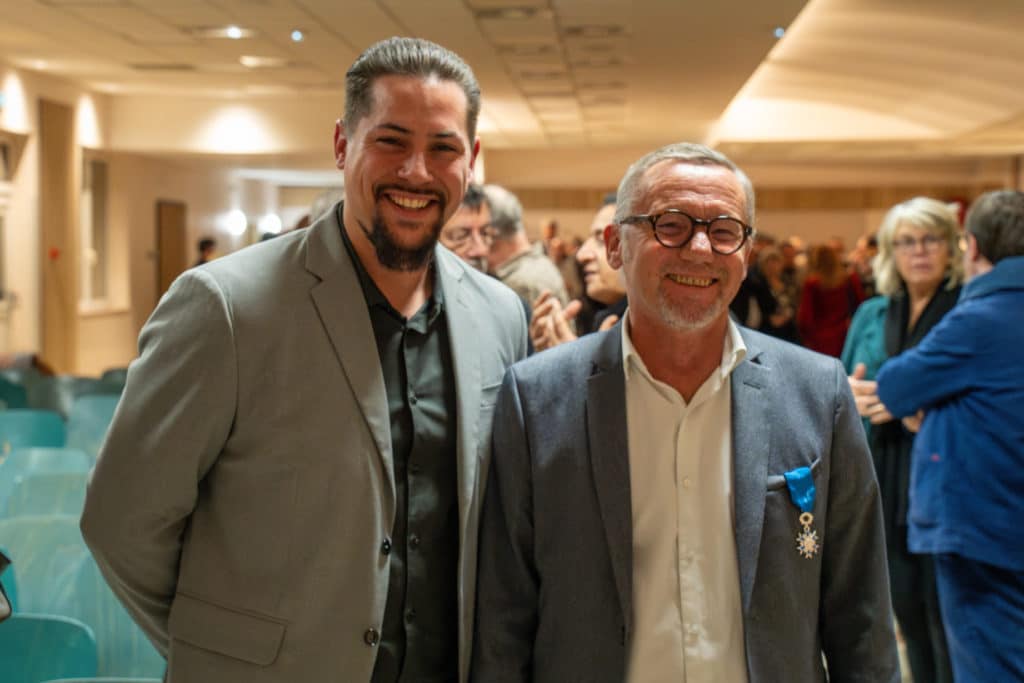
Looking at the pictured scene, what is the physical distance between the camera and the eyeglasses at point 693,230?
195cm

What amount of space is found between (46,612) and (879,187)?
20.7 m

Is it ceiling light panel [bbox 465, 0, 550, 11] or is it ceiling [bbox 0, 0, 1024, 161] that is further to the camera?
ceiling [bbox 0, 0, 1024, 161]

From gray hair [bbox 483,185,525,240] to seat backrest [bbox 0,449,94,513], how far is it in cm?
191

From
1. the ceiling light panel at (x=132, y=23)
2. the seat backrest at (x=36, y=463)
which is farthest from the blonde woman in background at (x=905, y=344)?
the ceiling light panel at (x=132, y=23)

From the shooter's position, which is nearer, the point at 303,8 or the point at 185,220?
the point at 303,8

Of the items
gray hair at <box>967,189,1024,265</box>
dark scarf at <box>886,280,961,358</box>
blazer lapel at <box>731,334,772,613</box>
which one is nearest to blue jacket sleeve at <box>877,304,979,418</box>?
gray hair at <box>967,189,1024,265</box>

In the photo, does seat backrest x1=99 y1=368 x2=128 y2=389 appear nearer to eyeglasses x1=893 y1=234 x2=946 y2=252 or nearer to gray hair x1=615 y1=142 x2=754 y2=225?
eyeglasses x1=893 y1=234 x2=946 y2=252

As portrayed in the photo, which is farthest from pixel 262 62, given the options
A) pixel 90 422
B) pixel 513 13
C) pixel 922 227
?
pixel 922 227

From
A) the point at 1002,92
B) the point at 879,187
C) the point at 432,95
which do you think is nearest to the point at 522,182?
the point at 879,187

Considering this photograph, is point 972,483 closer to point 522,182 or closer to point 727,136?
point 727,136

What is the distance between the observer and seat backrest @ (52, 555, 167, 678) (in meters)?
3.27

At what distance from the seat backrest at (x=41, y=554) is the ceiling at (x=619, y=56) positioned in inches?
204

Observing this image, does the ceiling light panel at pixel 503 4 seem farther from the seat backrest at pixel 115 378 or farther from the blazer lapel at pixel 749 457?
the blazer lapel at pixel 749 457

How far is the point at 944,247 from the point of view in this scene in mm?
4219
